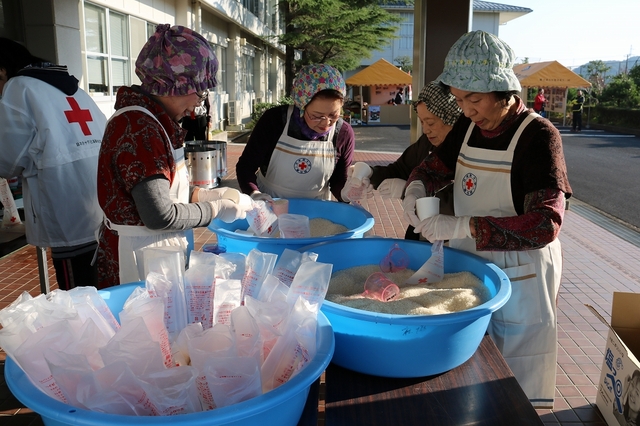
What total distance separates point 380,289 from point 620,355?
4.38 feet

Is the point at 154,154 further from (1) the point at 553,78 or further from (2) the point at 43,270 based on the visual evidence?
(1) the point at 553,78

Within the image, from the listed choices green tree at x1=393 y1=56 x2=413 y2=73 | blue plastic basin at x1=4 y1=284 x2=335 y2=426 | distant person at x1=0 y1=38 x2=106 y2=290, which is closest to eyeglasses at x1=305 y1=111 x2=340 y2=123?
distant person at x1=0 y1=38 x2=106 y2=290

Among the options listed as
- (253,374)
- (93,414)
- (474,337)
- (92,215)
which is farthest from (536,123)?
(92,215)

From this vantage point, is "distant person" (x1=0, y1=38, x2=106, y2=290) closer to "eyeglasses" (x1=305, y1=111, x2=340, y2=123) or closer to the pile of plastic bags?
"eyeglasses" (x1=305, y1=111, x2=340, y2=123)

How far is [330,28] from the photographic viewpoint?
1575 cm

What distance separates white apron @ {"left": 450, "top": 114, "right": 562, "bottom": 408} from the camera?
175cm

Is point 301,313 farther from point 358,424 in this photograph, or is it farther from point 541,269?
point 541,269

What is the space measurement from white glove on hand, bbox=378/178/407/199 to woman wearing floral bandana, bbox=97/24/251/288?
84 cm

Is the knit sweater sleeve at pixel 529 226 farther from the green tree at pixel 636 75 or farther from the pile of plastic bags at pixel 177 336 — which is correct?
the green tree at pixel 636 75

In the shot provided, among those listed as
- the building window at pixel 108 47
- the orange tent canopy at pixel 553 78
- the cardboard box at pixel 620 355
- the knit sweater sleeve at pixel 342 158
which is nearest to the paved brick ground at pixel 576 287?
the cardboard box at pixel 620 355

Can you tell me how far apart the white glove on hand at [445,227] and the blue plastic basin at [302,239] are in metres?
0.30

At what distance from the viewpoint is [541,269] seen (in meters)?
1.78

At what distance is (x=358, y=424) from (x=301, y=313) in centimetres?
27

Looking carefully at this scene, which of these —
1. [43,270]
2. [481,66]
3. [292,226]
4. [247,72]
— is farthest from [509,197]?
[247,72]
